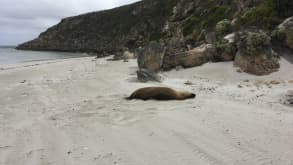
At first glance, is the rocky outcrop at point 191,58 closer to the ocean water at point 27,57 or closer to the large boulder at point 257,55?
the large boulder at point 257,55

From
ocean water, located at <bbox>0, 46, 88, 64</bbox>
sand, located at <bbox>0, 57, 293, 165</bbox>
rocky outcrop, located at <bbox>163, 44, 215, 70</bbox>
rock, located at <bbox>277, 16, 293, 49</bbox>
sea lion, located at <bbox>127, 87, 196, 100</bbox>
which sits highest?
rock, located at <bbox>277, 16, 293, 49</bbox>

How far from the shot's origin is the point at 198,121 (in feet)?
20.3

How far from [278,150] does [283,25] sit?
9957 mm

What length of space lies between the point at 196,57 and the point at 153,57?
8.03 ft

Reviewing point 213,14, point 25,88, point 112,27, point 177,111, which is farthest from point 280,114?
point 112,27

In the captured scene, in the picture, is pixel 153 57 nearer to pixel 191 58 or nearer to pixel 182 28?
pixel 191 58

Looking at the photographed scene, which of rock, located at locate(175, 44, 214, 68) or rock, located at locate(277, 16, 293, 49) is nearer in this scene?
rock, located at locate(277, 16, 293, 49)

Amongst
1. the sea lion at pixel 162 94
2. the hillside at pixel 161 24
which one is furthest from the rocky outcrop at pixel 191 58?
A: the sea lion at pixel 162 94

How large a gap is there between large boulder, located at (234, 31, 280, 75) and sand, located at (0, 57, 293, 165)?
5.53ft

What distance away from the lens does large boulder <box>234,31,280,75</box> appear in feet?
38.2

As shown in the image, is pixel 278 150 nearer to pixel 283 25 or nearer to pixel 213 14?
pixel 283 25

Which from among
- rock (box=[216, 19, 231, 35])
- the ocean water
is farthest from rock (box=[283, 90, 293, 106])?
the ocean water

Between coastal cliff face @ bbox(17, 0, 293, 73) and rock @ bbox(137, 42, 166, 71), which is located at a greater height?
coastal cliff face @ bbox(17, 0, 293, 73)

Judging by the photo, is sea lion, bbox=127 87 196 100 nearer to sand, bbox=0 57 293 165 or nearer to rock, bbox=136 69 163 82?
sand, bbox=0 57 293 165
